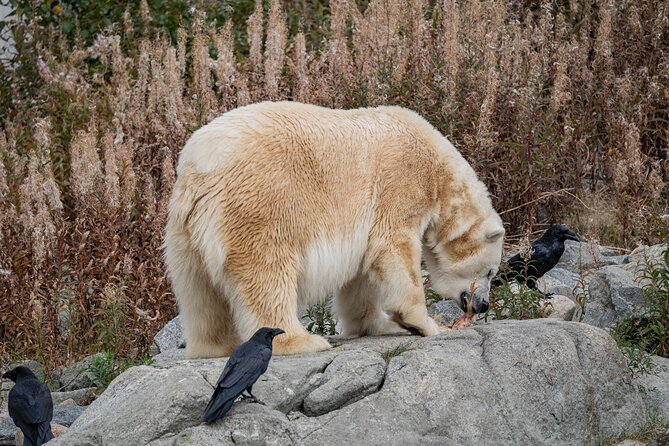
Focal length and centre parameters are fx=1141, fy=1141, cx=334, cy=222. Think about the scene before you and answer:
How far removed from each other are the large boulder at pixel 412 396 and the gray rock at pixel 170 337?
6.87 feet

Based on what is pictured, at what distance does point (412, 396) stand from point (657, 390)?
2.01 meters

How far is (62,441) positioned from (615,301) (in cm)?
428

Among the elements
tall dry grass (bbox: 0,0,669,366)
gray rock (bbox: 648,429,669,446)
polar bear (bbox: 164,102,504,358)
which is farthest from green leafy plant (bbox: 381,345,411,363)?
tall dry grass (bbox: 0,0,669,366)

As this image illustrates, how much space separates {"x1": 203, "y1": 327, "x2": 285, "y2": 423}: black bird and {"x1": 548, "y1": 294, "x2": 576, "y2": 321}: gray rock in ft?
9.67

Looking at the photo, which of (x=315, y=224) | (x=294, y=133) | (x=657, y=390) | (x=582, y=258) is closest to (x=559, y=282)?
(x=582, y=258)

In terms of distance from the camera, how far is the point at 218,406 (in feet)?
17.2

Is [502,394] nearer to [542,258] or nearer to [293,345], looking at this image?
[293,345]

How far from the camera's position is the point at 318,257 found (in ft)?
21.5

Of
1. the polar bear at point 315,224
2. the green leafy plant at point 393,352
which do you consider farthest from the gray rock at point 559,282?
the green leafy plant at point 393,352

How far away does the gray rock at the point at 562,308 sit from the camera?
313 inches

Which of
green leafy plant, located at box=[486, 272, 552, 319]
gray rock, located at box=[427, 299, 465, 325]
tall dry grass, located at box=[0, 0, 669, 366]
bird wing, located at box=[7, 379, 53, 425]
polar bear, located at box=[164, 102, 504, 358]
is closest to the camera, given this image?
polar bear, located at box=[164, 102, 504, 358]

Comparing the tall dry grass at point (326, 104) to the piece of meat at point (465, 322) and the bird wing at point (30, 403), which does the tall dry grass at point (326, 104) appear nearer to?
the bird wing at point (30, 403)

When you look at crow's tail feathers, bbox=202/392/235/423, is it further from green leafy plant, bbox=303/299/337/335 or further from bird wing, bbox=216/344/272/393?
green leafy plant, bbox=303/299/337/335

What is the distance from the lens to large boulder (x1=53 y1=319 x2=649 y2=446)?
18.1 ft
